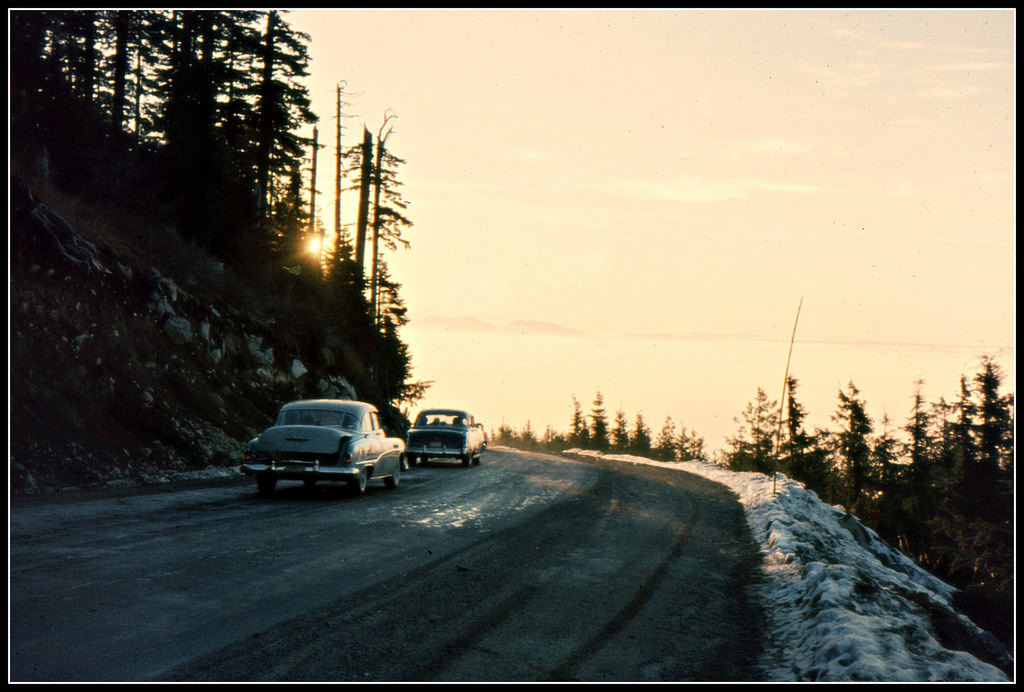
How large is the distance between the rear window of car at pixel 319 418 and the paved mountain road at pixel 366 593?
212cm

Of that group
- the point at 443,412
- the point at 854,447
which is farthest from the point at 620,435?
the point at 443,412

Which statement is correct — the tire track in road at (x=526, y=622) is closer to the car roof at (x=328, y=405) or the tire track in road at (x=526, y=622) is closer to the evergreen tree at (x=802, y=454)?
the car roof at (x=328, y=405)

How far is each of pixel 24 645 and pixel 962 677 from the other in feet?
21.5

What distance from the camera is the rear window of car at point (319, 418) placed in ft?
48.4

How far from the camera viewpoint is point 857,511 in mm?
55406

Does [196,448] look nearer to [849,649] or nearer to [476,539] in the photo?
[476,539]

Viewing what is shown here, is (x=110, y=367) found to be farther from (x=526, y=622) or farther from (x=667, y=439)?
(x=667, y=439)

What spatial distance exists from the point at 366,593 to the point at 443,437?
61.4 ft

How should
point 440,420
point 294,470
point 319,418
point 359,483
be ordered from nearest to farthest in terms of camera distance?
1. point 294,470
2. point 359,483
3. point 319,418
4. point 440,420

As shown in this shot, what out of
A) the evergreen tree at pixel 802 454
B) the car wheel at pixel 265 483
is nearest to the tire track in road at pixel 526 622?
the car wheel at pixel 265 483

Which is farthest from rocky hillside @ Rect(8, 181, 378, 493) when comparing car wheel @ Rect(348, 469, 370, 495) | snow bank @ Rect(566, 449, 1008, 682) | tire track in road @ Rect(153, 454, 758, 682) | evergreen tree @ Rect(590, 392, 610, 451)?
evergreen tree @ Rect(590, 392, 610, 451)

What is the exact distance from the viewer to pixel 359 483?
48.1 ft

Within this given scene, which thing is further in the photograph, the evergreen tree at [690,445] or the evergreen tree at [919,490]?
the evergreen tree at [690,445]

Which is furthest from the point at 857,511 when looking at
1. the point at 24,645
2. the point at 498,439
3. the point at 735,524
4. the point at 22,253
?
the point at 498,439
